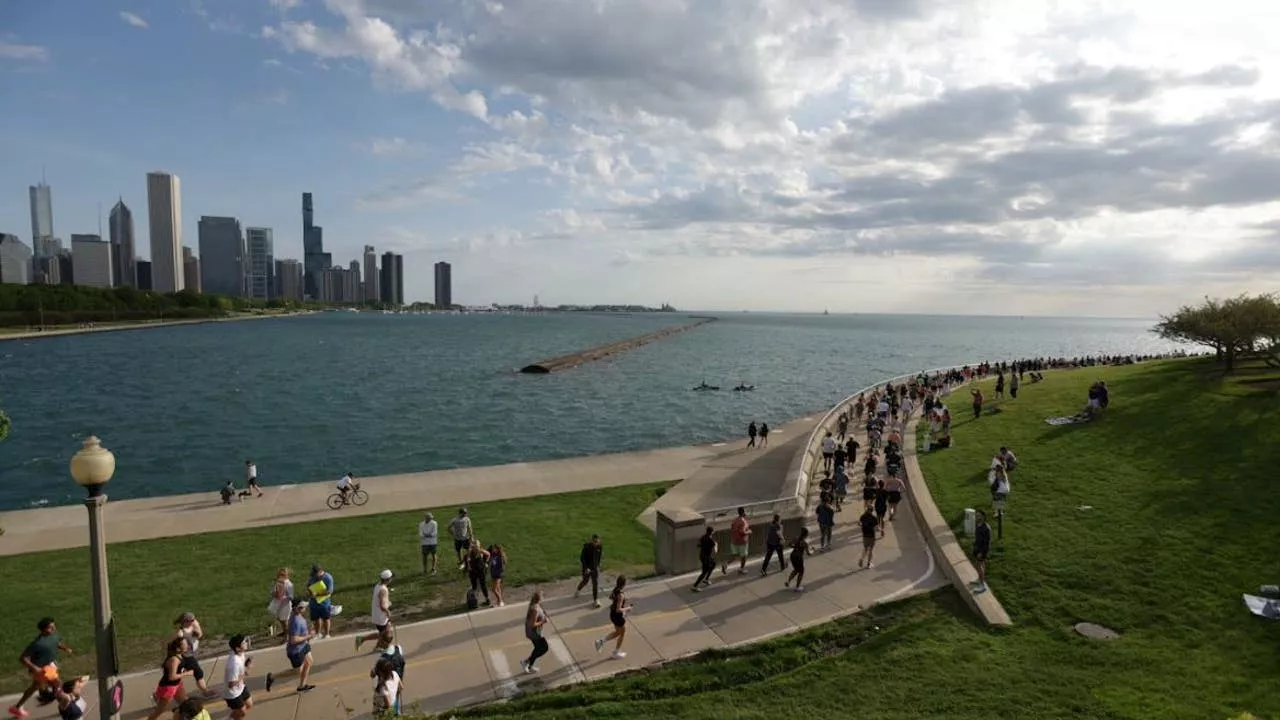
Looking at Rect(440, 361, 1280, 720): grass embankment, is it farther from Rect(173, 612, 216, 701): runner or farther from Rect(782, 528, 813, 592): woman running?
Rect(173, 612, 216, 701): runner

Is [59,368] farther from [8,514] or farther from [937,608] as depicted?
[937,608]

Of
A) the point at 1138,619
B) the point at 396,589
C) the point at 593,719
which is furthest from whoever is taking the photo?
the point at 396,589

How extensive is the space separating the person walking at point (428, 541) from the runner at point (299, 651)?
15.8 ft

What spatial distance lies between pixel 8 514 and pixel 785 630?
87.0 ft

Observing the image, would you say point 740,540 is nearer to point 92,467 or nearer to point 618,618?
point 618,618

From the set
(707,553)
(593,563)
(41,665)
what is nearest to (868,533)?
(707,553)

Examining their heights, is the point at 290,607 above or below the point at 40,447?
above

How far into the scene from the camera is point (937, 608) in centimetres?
1227

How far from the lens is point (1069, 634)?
11.2 meters

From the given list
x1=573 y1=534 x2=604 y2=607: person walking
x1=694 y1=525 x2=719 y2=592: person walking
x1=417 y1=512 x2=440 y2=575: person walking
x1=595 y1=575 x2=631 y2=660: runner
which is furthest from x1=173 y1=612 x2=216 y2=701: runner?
x1=694 y1=525 x2=719 y2=592: person walking

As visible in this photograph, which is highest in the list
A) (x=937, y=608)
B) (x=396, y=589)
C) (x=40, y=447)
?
(x=937, y=608)

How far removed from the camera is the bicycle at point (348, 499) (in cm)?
2344

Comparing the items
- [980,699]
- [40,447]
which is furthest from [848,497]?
[40,447]

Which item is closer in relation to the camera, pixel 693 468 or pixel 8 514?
→ pixel 8 514
